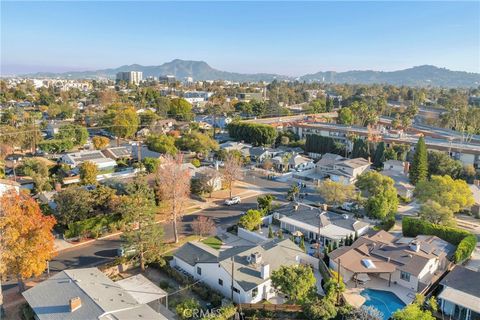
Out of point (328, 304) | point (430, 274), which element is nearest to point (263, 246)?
point (328, 304)

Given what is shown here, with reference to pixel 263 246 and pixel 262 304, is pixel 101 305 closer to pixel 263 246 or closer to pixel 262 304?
pixel 262 304

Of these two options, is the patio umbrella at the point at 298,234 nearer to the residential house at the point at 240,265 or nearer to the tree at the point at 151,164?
the residential house at the point at 240,265

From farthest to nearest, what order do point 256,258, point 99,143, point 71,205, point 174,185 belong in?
point 99,143 < point 174,185 < point 71,205 < point 256,258

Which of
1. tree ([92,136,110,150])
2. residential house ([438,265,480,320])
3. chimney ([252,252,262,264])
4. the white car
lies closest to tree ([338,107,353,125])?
the white car

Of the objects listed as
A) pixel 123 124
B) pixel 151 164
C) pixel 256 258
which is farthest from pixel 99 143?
pixel 256 258

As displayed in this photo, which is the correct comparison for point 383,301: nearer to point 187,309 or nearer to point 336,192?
point 187,309
